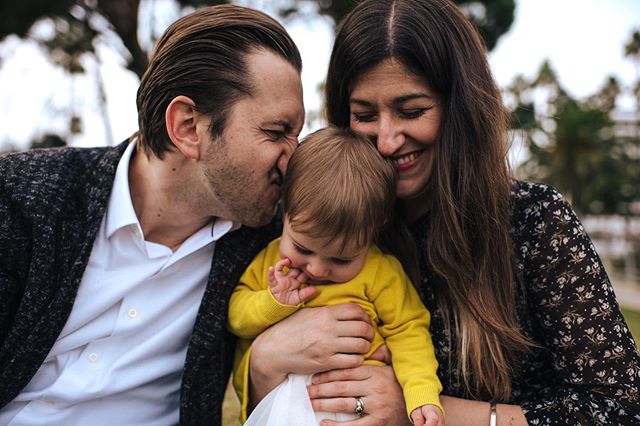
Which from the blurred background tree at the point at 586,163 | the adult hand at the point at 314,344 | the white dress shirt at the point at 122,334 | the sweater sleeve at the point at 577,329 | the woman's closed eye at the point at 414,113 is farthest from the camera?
the blurred background tree at the point at 586,163

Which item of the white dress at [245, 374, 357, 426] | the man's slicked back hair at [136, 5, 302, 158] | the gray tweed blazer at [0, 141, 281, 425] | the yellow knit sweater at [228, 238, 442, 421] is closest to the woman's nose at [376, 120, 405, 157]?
the yellow knit sweater at [228, 238, 442, 421]

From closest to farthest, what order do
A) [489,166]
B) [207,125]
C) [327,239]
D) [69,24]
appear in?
[327,239] → [489,166] → [207,125] → [69,24]

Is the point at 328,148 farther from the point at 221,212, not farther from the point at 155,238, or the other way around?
the point at 155,238

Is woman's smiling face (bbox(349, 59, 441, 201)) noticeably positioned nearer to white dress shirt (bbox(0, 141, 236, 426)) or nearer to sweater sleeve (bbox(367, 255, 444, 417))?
sweater sleeve (bbox(367, 255, 444, 417))

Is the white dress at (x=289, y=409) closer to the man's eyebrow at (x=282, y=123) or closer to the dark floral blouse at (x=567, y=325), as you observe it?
the dark floral blouse at (x=567, y=325)

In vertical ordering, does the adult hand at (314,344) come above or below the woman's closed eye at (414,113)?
below

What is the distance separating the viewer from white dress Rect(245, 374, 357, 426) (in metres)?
2.26

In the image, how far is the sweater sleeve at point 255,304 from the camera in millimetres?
2396

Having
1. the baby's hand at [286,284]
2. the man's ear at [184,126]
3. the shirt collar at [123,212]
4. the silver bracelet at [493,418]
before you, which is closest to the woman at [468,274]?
the silver bracelet at [493,418]

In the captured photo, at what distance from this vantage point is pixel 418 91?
7.91 ft

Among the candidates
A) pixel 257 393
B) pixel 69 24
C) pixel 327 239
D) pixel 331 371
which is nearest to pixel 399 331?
pixel 331 371

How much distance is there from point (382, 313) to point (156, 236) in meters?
1.10

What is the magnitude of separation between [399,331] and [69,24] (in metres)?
9.17

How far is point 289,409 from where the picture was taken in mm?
2295
